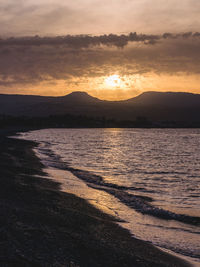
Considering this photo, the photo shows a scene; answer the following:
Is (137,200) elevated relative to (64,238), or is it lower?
lower

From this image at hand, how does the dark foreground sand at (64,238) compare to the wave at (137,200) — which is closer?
the dark foreground sand at (64,238)

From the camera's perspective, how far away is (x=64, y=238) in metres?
8.47

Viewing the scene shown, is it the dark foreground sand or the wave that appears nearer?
the dark foreground sand

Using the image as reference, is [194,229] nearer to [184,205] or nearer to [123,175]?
[184,205]

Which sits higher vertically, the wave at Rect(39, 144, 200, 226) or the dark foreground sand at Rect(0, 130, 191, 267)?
the dark foreground sand at Rect(0, 130, 191, 267)

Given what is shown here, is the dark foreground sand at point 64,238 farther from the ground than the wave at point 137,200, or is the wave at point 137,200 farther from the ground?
the dark foreground sand at point 64,238

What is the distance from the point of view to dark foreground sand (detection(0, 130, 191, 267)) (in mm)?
7043

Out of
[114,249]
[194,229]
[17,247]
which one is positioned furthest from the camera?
[194,229]

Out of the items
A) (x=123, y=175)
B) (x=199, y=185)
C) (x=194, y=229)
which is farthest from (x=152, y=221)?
(x=123, y=175)

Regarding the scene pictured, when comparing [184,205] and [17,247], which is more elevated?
[17,247]

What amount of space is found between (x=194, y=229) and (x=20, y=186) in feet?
28.7

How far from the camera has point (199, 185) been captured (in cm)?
2088

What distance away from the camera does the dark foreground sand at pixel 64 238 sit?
7.04 m

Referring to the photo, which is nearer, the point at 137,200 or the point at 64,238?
the point at 64,238
